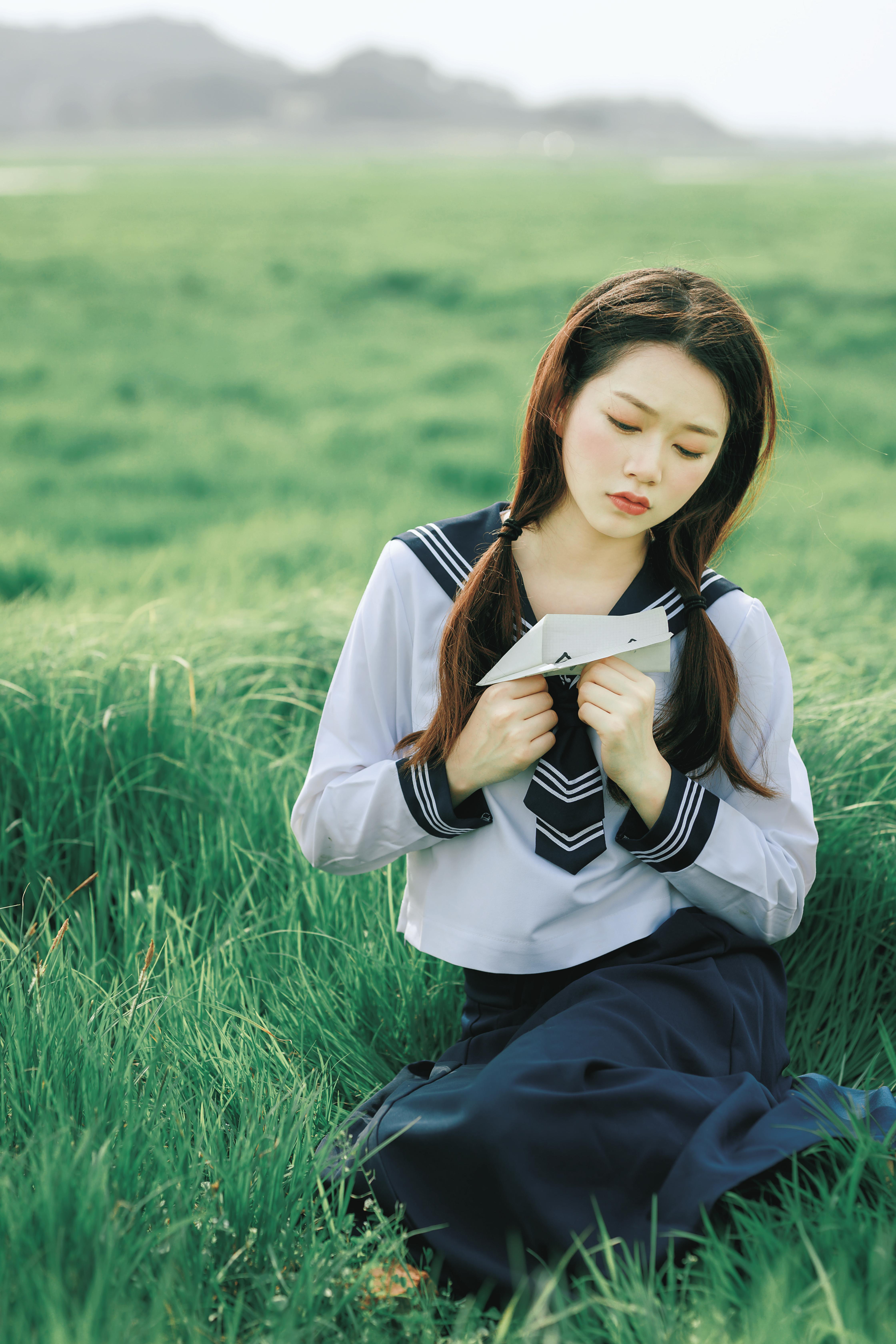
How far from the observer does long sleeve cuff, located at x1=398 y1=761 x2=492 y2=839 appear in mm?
1714

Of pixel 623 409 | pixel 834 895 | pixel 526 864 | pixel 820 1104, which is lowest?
pixel 834 895

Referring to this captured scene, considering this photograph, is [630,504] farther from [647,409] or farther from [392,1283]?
[392,1283]

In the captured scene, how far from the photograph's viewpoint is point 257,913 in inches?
97.7

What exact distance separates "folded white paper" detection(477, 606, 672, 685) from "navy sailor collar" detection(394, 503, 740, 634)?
0.40 ft

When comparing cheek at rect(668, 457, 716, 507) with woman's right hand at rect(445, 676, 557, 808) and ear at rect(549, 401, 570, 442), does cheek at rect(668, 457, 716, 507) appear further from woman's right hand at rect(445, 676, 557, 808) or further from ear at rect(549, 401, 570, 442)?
woman's right hand at rect(445, 676, 557, 808)

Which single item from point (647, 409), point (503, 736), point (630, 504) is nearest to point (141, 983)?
point (503, 736)

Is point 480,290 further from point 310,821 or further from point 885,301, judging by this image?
point 310,821

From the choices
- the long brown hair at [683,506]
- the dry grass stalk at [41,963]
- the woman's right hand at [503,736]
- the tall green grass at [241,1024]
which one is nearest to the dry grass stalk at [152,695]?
the tall green grass at [241,1024]

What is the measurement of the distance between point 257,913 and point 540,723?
3.61 ft

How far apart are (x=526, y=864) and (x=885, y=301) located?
12.0 m

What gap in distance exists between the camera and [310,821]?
1831 mm

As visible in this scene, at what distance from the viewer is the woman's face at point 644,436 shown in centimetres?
163

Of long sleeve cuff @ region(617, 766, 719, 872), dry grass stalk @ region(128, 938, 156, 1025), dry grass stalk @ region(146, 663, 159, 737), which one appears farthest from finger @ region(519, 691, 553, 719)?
dry grass stalk @ region(146, 663, 159, 737)

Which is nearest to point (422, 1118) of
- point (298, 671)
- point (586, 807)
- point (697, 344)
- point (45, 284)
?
point (586, 807)
